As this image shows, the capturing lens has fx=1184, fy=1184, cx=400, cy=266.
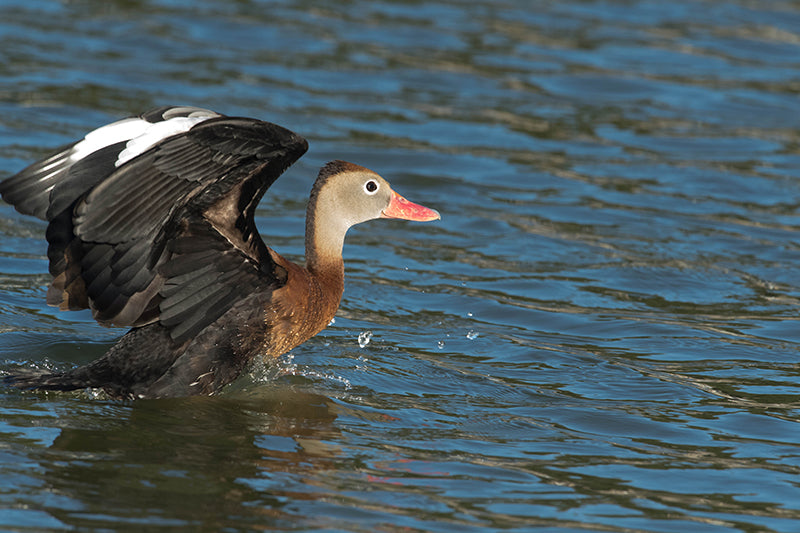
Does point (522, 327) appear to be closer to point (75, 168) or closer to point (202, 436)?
point (202, 436)

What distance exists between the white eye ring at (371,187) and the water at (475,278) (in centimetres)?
104

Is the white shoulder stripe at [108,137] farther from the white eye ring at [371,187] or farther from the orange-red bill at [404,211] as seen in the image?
the orange-red bill at [404,211]

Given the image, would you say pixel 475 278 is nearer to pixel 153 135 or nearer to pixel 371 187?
Answer: pixel 371 187

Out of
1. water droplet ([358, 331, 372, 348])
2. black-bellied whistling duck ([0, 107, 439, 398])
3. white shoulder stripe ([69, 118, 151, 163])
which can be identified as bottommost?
water droplet ([358, 331, 372, 348])

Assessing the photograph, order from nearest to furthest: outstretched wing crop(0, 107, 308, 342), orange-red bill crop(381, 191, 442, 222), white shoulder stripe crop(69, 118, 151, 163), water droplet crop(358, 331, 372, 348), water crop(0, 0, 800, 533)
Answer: water crop(0, 0, 800, 533), outstretched wing crop(0, 107, 308, 342), white shoulder stripe crop(69, 118, 151, 163), orange-red bill crop(381, 191, 442, 222), water droplet crop(358, 331, 372, 348)

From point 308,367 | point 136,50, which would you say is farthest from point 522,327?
point 136,50

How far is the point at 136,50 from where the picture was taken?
13781 millimetres

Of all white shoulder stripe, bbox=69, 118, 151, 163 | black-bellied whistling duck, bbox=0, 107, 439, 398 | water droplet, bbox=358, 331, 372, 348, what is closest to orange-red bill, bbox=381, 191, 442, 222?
black-bellied whistling duck, bbox=0, 107, 439, 398

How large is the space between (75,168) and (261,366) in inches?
60.8

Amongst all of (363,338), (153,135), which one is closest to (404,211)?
(363,338)

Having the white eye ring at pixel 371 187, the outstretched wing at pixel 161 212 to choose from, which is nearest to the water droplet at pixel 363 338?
the white eye ring at pixel 371 187

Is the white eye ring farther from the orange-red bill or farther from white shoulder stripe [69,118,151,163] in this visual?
white shoulder stripe [69,118,151,163]

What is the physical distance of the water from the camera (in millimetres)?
5320

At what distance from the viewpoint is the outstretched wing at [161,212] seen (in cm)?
546
